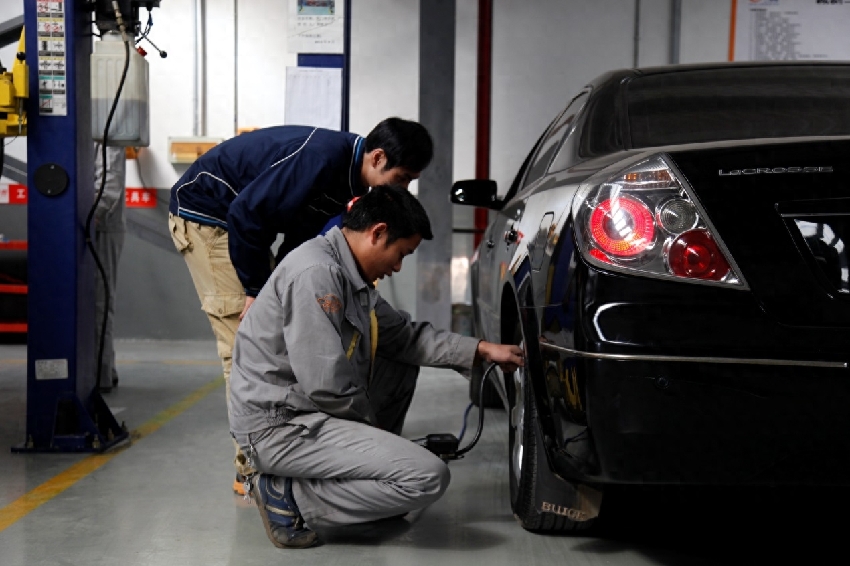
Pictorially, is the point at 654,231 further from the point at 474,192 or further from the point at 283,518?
the point at 474,192

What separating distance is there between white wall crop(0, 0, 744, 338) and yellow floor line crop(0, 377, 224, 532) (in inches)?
141

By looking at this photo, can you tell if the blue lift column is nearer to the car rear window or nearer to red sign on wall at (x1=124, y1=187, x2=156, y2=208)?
the car rear window

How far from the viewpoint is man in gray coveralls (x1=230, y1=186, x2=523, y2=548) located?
241 cm

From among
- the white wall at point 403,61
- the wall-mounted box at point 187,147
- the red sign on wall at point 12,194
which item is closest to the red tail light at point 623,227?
the white wall at point 403,61

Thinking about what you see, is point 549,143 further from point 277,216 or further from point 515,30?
point 515,30

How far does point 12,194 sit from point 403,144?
6.12 metres

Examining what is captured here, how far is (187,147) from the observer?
768 cm

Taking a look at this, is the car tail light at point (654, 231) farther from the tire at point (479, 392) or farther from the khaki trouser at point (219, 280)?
the tire at point (479, 392)

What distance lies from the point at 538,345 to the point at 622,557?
2.39 feet

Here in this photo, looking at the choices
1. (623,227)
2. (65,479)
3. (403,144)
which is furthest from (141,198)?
(623,227)

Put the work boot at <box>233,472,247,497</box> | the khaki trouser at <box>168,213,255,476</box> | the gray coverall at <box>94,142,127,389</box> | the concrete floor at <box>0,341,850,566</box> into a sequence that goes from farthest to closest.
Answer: the gray coverall at <box>94,142,127,389</box> < the khaki trouser at <box>168,213,255,476</box> < the work boot at <box>233,472,247,497</box> < the concrete floor at <box>0,341,850,566</box>

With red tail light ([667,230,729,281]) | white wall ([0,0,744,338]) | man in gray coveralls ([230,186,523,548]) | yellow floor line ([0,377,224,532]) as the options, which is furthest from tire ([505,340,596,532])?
white wall ([0,0,744,338])

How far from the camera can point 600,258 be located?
1817 millimetres

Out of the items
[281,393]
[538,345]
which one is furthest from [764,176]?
[281,393]
